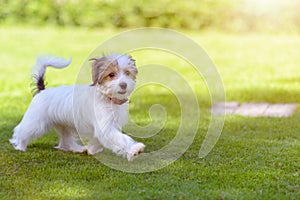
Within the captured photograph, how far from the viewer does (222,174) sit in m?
4.96

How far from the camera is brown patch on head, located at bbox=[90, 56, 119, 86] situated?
4.92 meters

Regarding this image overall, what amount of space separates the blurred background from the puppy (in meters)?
11.1

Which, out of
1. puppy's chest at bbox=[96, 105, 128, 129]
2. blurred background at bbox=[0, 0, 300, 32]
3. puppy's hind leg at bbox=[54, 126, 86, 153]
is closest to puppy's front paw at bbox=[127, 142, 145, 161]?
puppy's chest at bbox=[96, 105, 128, 129]

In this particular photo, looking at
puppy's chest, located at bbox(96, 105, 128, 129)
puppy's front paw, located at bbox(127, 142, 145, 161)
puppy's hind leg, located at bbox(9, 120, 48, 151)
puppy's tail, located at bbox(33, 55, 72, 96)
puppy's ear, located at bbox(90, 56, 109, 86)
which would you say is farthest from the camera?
puppy's tail, located at bbox(33, 55, 72, 96)

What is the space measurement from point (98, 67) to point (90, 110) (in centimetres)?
45

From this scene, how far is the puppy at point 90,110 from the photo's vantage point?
4.93 metres

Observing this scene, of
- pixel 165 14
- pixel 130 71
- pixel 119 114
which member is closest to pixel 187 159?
pixel 119 114

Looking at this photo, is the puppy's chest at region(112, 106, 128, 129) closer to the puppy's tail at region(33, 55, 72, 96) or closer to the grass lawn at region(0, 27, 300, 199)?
the grass lawn at region(0, 27, 300, 199)

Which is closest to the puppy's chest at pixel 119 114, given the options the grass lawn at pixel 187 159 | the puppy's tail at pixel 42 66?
the grass lawn at pixel 187 159

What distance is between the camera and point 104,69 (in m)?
4.95

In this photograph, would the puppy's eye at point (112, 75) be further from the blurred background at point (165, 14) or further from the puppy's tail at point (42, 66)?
the blurred background at point (165, 14)

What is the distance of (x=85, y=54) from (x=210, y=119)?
6.37 metres

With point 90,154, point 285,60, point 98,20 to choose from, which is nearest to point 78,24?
point 98,20

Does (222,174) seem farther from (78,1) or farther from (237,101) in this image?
(78,1)
